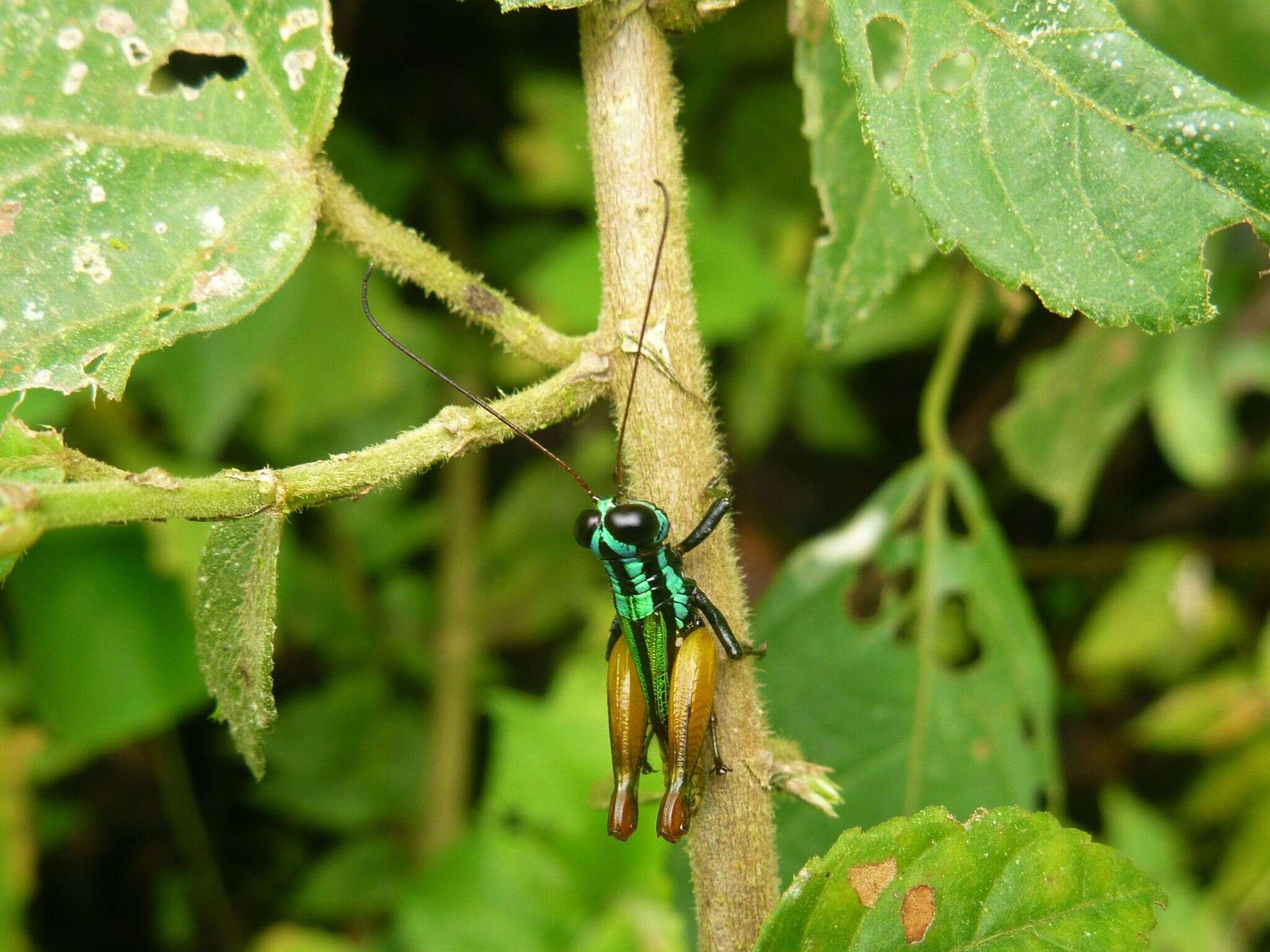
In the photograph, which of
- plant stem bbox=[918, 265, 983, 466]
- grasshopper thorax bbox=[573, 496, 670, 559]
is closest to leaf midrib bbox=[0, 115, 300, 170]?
grasshopper thorax bbox=[573, 496, 670, 559]

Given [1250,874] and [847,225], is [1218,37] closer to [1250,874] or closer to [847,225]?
[847,225]

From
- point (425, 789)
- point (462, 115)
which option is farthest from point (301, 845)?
point (462, 115)

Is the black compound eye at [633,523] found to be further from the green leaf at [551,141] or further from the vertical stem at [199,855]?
the vertical stem at [199,855]

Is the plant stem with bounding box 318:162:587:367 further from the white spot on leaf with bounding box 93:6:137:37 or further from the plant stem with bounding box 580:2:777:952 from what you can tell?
the white spot on leaf with bounding box 93:6:137:37

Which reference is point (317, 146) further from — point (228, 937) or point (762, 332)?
point (228, 937)

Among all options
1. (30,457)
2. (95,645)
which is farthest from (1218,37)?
(95,645)

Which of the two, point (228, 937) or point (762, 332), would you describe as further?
point (228, 937)
